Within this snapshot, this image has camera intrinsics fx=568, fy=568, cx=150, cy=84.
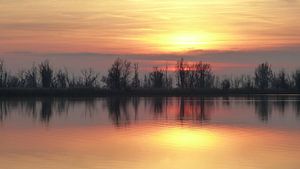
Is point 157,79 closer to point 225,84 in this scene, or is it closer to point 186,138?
point 225,84

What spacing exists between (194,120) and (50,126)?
586cm

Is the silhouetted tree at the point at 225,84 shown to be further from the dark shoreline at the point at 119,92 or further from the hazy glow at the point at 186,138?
the hazy glow at the point at 186,138

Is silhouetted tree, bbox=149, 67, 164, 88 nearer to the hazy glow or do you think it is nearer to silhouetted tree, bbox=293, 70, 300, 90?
silhouetted tree, bbox=293, 70, 300, 90

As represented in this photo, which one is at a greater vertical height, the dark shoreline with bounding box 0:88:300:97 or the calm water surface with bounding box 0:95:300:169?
the dark shoreline with bounding box 0:88:300:97

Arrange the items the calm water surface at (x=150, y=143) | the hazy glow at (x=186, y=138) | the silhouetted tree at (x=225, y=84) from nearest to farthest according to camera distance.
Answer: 1. the calm water surface at (x=150, y=143)
2. the hazy glow at (x=186, y=138)
3. the silhouetted tree at (x=225, y=84)

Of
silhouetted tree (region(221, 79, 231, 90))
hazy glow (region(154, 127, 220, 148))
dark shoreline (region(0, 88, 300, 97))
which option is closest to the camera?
hazy glow (region(154, 127, 220, 148))

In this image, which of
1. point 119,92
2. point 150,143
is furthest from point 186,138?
point 119,92

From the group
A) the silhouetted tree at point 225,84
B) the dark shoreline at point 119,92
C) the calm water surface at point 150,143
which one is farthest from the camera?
the silhouetted tree at point 225,84

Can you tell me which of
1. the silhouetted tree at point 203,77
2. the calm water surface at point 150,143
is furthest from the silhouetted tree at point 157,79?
the calm water surface at point 150,143

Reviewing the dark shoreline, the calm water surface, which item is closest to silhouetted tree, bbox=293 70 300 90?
the dark shoreline

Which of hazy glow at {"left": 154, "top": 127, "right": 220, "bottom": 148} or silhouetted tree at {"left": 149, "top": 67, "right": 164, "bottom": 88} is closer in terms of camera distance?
hazy glow at {"left": 154, "top": 127, "right": 220, "bottom": 148}

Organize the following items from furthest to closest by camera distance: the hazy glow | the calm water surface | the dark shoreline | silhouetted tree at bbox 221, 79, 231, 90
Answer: silhouetted tree at bbox 221, 79, 231, 90 < the dark shoreline < the hazy glow < the calm water surface

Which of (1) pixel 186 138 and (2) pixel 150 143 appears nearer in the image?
(2) pixel 150 143

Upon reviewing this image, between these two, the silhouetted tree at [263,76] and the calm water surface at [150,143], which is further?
the silhouetted tree at [263,76]
